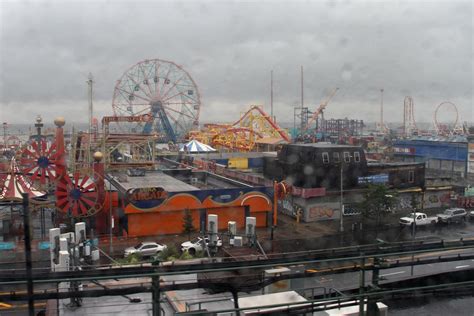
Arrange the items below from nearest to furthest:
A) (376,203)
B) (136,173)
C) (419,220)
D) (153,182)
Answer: (376,203) < (419,220) < (153,182) < (136,173)

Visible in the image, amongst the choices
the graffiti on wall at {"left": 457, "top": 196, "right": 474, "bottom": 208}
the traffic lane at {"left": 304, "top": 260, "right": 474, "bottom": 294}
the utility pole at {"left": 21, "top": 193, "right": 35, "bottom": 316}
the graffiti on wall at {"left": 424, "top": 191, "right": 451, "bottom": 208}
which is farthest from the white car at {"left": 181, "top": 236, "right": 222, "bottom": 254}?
the graffiti on wall at {"left": 457, "top": 196, "right": 474, "bottom": 208}

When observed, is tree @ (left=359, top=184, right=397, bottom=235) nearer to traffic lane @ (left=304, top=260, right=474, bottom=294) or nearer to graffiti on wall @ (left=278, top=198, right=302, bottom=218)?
graffiti on wall @ (left=278, top=198, right=302, bottom=218)

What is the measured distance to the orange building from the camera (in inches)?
404

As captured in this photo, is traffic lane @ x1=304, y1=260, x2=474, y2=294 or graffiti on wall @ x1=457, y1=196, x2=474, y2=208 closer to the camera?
A: traffic lane @ x1=304, y1=260, x2=474, y2=294

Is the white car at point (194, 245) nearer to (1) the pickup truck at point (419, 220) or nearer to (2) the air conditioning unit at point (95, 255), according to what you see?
(2) the air conditioning unit at point (95, 255)

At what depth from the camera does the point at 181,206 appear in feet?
34.9

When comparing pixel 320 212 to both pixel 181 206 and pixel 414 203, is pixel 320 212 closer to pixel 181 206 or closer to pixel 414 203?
pixel 414 203

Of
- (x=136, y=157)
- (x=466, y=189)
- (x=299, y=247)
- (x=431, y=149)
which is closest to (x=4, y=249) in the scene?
(x=136, y=157)

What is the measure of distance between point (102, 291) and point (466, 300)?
20.3 feet

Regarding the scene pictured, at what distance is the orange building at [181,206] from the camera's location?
33.7 ft

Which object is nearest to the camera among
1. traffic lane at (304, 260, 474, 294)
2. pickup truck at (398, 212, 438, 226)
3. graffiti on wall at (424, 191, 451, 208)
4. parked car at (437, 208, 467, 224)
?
traffic lane at (304, 260, 474, 294)

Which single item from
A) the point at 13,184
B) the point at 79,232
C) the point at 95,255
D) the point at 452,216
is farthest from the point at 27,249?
the point at 452,216

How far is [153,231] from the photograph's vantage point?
10438 mm

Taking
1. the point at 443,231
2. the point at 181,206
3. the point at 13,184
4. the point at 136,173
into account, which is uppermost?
the point at 13,184
